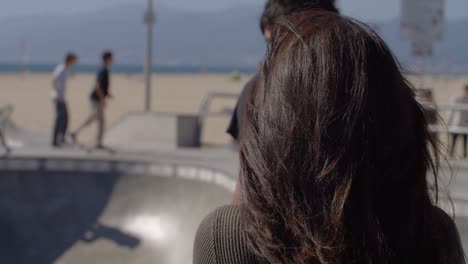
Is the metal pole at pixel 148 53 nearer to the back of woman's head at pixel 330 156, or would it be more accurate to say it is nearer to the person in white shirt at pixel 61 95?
the person in white shirt at pixel 61 95

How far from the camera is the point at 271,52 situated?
123cm

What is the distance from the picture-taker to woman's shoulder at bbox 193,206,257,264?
1.17 m

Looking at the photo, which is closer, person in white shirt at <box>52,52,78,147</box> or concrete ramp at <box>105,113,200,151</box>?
person in white shirt at <box>52,52,78,147</box>

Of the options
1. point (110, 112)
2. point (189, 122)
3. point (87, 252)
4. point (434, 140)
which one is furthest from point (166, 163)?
point (110, 112)

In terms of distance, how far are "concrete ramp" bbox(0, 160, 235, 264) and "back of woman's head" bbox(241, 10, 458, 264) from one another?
4.71 metres

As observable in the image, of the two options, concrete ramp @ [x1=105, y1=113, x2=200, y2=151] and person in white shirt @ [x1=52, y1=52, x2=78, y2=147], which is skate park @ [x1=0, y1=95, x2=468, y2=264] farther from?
concrete ramp @ [x1=105, y1=113, x2=200, y2=151]

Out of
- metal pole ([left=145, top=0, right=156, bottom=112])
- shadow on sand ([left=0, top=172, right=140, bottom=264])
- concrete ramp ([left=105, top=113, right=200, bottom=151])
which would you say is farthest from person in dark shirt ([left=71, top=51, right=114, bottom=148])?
metal pole ([left=145, top=0, right=156, bottom=112])

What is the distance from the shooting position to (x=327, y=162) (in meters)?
1.14

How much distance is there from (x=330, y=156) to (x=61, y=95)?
32.7 ft

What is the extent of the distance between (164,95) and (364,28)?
32.7 m

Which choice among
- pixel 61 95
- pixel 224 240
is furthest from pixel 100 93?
pixel 224 240

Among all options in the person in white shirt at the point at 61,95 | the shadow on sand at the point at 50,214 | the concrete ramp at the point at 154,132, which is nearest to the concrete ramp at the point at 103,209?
the shadow on sand at the point at 50,214

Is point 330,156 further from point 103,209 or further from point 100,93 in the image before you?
point 100,93

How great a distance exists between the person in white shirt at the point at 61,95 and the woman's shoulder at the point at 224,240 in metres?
9.44
